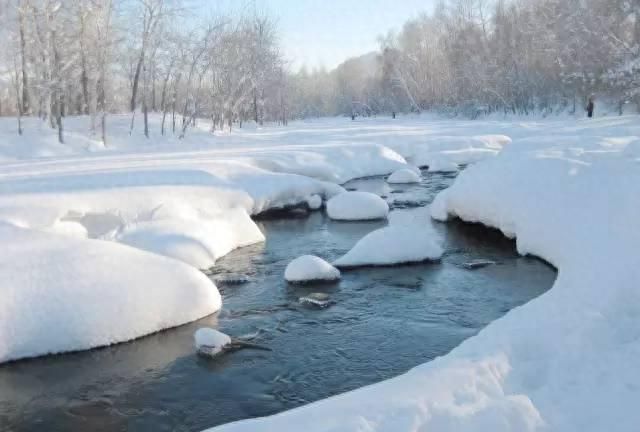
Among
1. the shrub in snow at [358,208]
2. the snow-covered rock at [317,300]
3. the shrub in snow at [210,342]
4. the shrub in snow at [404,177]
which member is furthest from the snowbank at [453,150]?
the shrub in snow at [210,342]

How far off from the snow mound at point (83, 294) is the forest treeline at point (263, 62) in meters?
16.9

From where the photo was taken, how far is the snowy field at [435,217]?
12.1 feet

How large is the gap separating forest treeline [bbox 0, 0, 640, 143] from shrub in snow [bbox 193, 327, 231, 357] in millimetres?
18743

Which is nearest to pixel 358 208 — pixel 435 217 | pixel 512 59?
pixel 435 217

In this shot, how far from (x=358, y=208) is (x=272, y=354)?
23.4ft

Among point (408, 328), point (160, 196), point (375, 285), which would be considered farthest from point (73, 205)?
point (408, 328)

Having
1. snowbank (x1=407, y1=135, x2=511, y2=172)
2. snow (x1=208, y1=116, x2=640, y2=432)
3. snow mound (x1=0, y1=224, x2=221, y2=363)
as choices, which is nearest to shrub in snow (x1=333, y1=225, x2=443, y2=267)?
snow (x1=208, y1=116, x2=640, y2=432)

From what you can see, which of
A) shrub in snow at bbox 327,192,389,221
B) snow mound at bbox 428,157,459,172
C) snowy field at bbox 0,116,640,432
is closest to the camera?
snowy field at bbox 0,116,640,432

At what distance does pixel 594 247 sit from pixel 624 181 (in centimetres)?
232

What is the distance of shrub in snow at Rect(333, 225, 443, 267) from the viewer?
9039mm

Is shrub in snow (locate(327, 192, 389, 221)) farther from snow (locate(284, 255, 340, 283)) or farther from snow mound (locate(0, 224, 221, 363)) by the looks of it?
snow mound (locate(0, 224, 221, 363))

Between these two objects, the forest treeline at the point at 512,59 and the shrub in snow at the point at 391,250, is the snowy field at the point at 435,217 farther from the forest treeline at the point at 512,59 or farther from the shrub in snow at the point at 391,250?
the forest treeline at the point at 512,59

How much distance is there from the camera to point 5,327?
5.90m

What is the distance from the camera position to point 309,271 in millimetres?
8242
